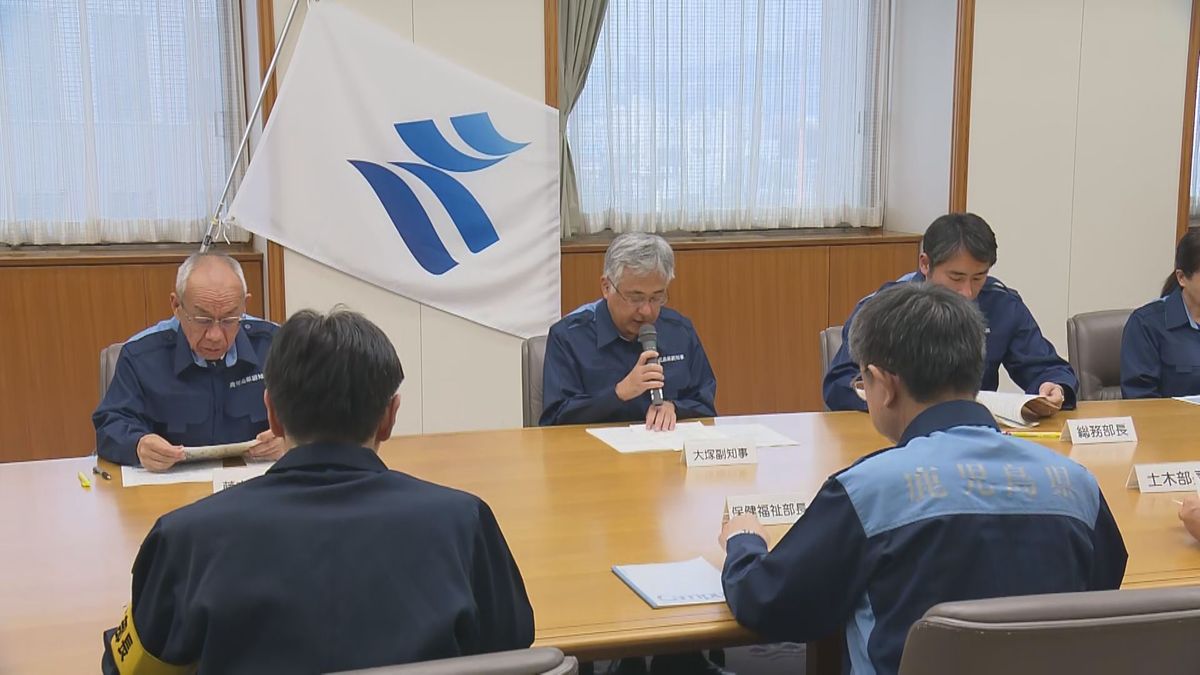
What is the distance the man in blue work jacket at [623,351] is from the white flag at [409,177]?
1454mm

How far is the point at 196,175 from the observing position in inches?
189

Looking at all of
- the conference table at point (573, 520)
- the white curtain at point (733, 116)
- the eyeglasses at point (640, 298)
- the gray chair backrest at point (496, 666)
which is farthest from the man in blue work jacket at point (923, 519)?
the white curtain at point (733, 116)

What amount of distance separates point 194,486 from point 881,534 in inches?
60.5

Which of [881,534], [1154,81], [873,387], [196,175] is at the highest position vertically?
[1154,81]

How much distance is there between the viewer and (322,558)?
140 centimetres

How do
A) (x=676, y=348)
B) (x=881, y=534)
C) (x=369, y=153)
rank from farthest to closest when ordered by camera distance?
(x=369, y=153) → (x=676, y=348) → (x=881, y=534)

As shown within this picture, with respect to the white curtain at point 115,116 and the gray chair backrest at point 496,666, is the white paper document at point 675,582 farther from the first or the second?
the white curtain at point 115,116

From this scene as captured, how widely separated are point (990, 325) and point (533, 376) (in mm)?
1445

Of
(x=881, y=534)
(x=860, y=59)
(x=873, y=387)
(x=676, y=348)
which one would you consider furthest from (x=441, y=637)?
(x=860, y=59)

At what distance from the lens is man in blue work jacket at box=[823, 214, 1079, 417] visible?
10.9 feet

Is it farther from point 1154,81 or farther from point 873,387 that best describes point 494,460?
point 1154,81

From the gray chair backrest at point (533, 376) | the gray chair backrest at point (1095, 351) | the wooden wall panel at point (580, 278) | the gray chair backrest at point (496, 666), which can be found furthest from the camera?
the wooden wall panel at point (580, 278)

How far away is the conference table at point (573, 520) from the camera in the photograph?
1761 millimetres

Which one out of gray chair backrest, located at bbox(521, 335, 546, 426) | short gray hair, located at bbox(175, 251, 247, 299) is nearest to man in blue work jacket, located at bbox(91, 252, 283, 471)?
short gray hair, located at bbox(175, 251, 247, 299)
